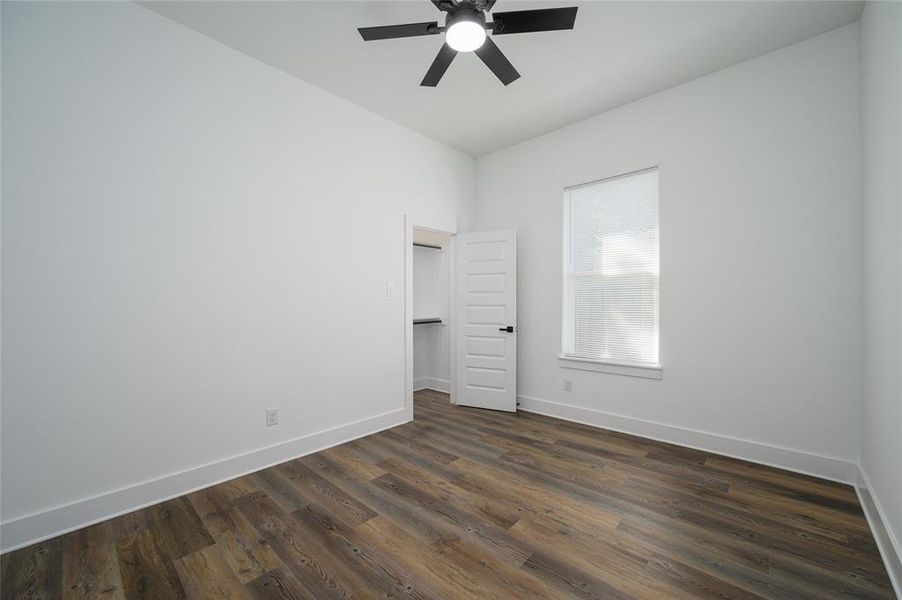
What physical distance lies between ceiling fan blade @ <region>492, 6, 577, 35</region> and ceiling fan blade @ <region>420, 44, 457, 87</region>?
0.93 feet

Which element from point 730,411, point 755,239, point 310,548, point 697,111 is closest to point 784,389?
point 730,411

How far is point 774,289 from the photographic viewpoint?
284 centimetres

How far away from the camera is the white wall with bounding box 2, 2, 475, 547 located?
2.03 m

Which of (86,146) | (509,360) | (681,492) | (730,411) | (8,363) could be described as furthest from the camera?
(509,360)

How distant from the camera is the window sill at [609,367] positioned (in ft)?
11.2

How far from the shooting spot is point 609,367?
3691mm

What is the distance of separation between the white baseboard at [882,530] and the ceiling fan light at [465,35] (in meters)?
3.19

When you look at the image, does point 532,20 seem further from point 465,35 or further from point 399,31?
point 399,31

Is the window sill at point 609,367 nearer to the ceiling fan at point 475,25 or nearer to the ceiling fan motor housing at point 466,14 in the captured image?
the ceiling fan at point 475,25

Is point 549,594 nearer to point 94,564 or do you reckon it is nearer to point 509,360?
point 94,564

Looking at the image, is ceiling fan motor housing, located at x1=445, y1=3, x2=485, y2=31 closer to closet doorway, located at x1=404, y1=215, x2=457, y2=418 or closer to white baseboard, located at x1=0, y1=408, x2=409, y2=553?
white baseboard, located at x1=0, y1=408, x2=409, y2=553

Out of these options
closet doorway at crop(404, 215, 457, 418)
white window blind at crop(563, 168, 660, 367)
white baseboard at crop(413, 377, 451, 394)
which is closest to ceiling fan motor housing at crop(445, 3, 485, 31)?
white window blind at crop(563, 168, 660, 367)

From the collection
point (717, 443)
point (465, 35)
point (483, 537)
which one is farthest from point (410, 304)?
point (717, 443)

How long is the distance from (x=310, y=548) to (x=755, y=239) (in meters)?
3.75
